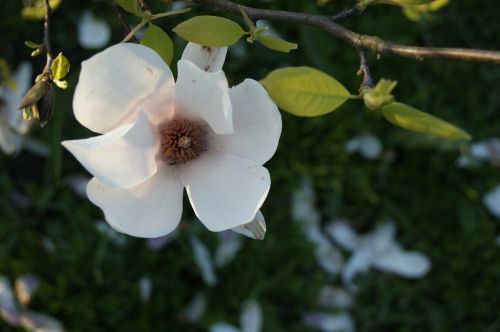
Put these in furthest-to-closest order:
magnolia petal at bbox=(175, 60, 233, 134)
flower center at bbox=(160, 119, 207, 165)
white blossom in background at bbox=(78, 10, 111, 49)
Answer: white blossom in background at bbox=(78, 10, 111, 49)
flower center at bbox=(160, 119, 207, 165)
magnolia petal at bbox=(175, 60, 233, 134)

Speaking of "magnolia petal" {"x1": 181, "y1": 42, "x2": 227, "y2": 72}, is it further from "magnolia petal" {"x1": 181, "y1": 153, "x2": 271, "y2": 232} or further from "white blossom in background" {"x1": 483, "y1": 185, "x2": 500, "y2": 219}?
"white blossom in background" {"x1": 483, "y1": 185, "x2": 500, "y2": 219}

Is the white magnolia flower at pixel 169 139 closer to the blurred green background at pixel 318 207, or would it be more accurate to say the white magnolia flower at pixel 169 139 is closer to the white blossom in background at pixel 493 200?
the blurred green background at pixel 318 207

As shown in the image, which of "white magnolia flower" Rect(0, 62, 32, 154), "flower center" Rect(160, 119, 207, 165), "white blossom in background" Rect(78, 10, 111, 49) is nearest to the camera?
"flower center" Rect(160, 119, 207, 165)

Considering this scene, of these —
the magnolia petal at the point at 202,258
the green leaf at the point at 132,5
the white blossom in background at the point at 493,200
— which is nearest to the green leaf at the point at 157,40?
the green leaf at the point at 132,5

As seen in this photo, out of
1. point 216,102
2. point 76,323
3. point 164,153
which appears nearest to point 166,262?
point 76,323

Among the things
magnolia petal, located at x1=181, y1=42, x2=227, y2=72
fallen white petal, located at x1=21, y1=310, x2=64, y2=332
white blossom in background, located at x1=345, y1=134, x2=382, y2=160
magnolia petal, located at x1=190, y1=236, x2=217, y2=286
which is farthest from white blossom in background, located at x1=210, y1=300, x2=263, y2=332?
magnolia petal, located at x1=181, y1=42, x2=227, y2=72

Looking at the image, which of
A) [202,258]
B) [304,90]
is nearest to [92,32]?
[202,258]

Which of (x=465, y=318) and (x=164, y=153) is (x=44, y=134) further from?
(x=465, y=318)
